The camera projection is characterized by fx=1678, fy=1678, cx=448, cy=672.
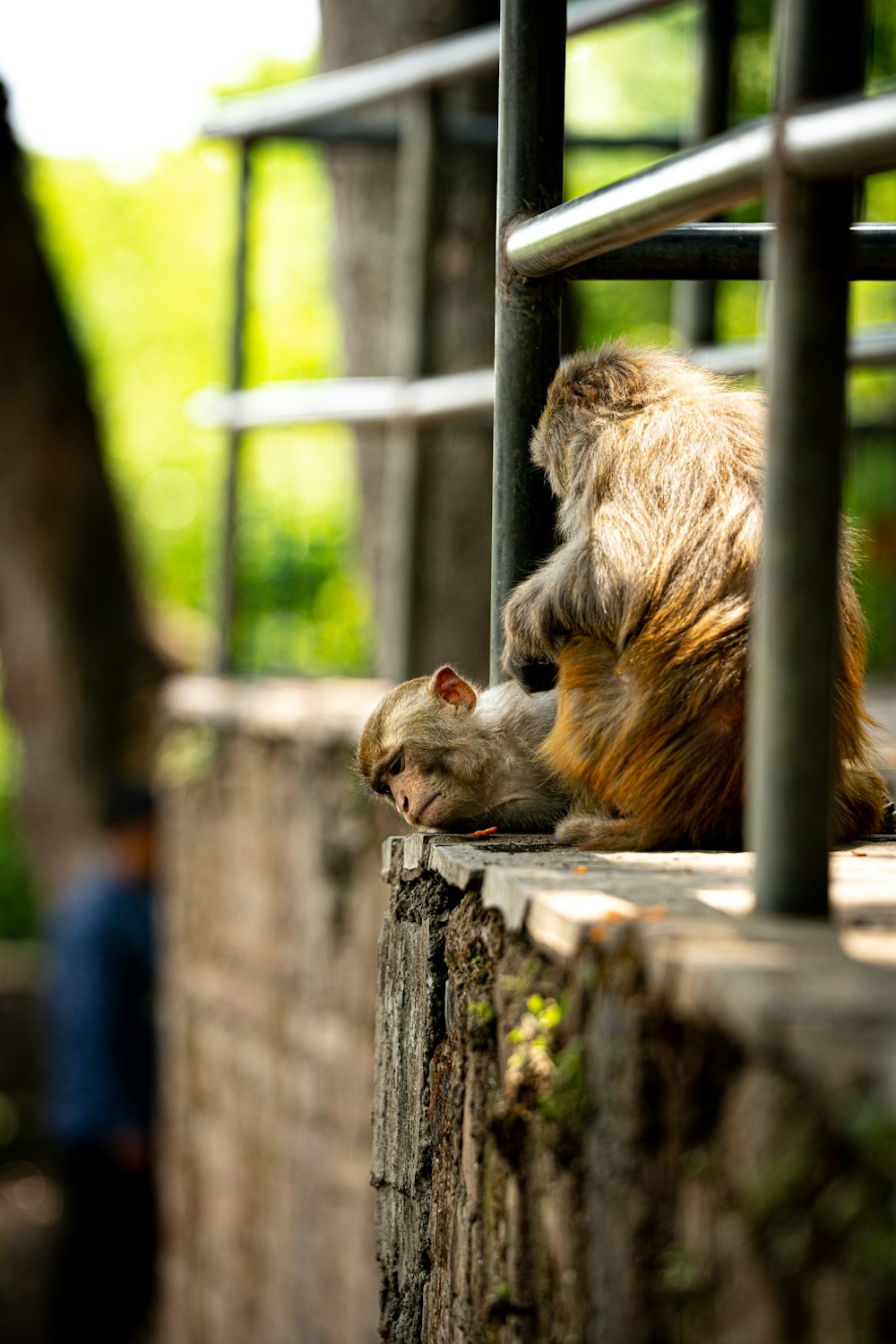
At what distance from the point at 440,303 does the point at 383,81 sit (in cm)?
100

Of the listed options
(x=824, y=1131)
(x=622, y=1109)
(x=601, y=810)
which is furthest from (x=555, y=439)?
(x=824, y=1131)

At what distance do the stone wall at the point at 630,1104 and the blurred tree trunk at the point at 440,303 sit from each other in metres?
3.23

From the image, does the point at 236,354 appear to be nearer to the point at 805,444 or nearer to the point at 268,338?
the point at 805,444

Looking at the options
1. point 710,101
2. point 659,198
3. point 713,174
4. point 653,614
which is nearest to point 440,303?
point 710,101

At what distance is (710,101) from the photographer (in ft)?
20.4

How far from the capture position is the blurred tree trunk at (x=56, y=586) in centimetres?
912

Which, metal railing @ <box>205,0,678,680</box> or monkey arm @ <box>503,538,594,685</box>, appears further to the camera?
metal railing @ <box>205,0,678,680</box>

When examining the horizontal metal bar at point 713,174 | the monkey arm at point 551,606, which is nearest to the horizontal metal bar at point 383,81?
the monkey arm at point 551,606

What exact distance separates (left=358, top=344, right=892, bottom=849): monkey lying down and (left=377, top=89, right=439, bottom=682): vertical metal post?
237cm

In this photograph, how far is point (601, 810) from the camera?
114 inches

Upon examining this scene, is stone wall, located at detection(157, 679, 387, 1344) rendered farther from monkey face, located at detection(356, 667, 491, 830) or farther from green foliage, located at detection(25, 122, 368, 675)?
green foliage, located at detection(25, 122, 368, 675)

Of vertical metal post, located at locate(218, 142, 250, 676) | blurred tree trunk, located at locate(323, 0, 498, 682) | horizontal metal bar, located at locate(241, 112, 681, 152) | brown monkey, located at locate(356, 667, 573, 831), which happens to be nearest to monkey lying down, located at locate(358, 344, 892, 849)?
brown monkey, located at locate(356, 667, 573, 831)

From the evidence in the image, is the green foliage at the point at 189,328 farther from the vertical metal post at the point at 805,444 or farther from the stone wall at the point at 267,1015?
the vertical metal post at the point at 805,444

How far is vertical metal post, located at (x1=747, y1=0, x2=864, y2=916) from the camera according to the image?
68.8 inches
